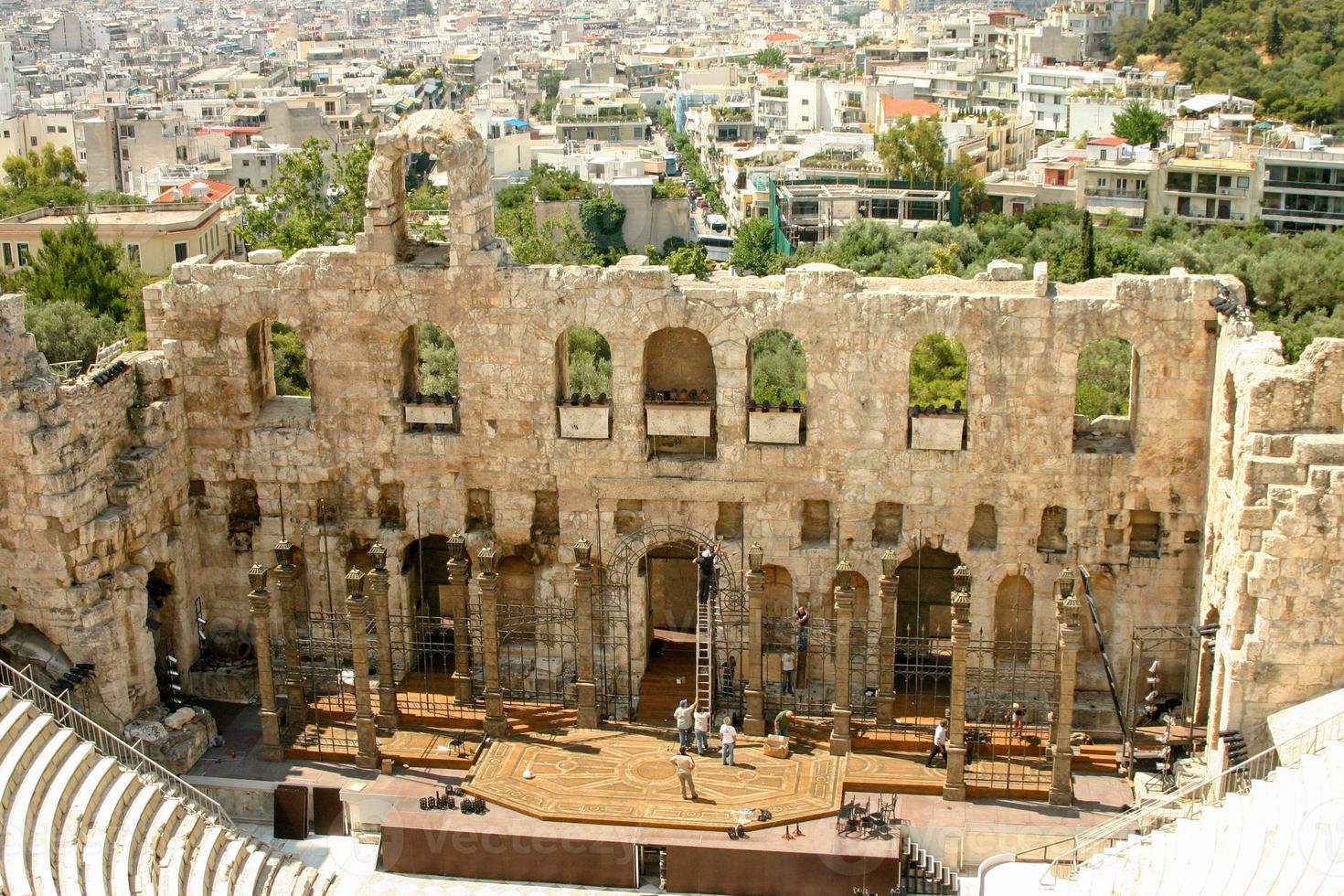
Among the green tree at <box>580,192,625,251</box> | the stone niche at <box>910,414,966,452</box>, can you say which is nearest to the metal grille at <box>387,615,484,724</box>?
the stone niche at <box>910,414,966,452</box>

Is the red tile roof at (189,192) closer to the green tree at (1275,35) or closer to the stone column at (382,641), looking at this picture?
the stone column at (382,641)

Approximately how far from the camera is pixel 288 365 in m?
45.6

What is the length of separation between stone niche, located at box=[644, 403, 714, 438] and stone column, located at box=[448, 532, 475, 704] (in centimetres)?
391

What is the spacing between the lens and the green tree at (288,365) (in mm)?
43750

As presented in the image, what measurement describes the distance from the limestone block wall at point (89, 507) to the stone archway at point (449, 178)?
4749mm

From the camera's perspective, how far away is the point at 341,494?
30312 millimetres

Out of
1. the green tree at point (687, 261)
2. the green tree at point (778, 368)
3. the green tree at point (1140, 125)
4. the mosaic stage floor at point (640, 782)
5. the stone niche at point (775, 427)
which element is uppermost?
the green tree at point (1140, 125)

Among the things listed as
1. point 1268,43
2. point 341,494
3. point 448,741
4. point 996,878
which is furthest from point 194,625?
point 1268,43

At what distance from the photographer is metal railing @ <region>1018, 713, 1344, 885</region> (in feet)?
78.5

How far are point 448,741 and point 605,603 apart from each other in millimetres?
3714

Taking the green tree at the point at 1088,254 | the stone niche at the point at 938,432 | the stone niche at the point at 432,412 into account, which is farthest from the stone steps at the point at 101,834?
the green tree at the point at 1088,254

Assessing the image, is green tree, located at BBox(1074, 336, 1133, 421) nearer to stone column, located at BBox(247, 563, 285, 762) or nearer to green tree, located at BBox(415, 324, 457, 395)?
green tree, located at BBox(415, 324, 457, 395)

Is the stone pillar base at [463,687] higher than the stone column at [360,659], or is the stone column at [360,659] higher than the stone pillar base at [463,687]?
the stone column at [360,659]

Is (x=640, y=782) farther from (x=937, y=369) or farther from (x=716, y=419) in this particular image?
(x=937, y=369)
